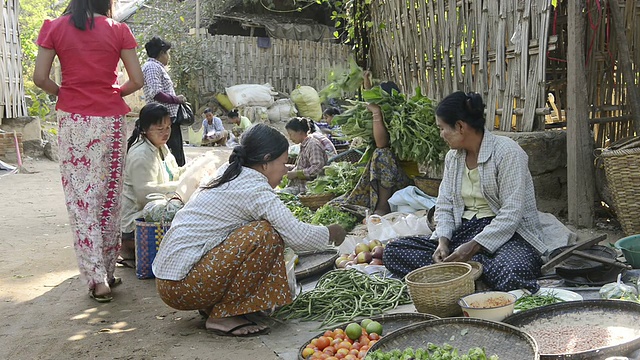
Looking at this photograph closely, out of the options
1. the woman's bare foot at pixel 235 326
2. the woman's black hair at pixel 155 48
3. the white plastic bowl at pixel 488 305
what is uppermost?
the woman's black hair at pixel 155 48

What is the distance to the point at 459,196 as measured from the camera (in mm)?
4145

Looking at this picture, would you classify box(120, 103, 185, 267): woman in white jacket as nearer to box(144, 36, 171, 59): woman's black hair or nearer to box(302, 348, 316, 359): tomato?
box(144, 36, 171, 59): woman's black hair

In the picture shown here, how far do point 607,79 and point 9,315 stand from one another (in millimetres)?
4885

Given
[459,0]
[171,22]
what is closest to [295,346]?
[459,0]

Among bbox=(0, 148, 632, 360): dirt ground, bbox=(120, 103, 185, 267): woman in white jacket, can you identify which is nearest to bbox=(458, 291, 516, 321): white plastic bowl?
bbox=(0, 148, 632, 360): dirt ground

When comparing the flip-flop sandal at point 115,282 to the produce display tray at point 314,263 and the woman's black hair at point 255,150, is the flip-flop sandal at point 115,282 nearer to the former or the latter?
the produce display tray at point 314,263

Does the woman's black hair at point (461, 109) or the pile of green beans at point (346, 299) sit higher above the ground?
the woman's black hair at point (461, 109)

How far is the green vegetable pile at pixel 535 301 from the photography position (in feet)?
10.9

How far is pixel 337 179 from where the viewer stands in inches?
269

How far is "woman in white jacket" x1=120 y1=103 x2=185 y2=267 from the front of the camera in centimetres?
504

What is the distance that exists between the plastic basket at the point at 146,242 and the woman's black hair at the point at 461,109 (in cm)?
208

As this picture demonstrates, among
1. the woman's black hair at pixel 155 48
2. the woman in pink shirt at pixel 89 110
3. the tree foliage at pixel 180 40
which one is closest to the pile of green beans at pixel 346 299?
the woman in pink shirt at pixel 89 110

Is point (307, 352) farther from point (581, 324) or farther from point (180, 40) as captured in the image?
point (180, 40)

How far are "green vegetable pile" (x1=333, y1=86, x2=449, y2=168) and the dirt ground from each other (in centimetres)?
152
